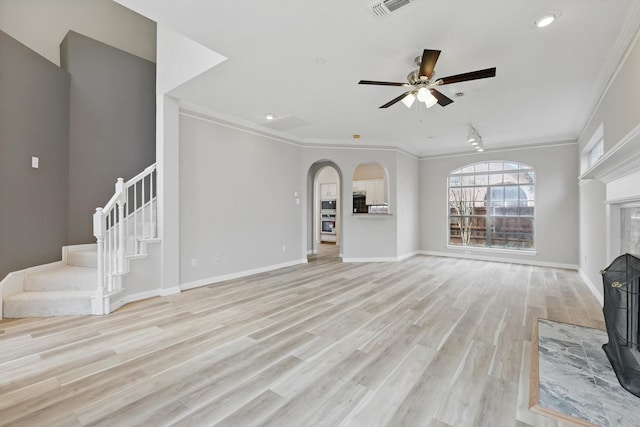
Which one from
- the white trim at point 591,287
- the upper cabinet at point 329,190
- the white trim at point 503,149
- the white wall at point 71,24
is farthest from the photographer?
the upper cabinet at point 329,190

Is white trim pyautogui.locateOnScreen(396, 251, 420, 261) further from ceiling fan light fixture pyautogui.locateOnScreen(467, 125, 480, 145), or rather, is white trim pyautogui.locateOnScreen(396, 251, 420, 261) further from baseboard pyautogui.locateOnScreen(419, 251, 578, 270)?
ceiling fan light fixture pyautogui.locateOnScreen(467, 125, 480, 145)

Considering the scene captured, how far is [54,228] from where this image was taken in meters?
3.97

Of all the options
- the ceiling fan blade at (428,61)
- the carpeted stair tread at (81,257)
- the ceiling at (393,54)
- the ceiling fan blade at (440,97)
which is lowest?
the carpeted stair tread at (81,257)

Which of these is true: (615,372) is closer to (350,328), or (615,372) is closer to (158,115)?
(350,328)

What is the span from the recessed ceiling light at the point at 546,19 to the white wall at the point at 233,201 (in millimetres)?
4324

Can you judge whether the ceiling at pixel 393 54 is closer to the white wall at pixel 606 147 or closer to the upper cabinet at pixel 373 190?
the white wall at pixel 606 147

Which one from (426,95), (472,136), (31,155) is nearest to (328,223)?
(472,136)

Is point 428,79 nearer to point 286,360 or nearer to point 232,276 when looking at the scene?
point 286,360

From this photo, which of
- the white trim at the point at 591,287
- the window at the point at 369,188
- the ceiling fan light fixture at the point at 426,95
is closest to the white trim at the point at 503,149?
the window at the point at 369,188

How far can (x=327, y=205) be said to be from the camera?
10.4m

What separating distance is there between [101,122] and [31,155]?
120 centimetres

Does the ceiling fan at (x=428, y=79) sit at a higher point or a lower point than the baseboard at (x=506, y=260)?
higher

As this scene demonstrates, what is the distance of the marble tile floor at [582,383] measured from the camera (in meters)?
1.70

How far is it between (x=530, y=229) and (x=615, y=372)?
5438 millimetres
